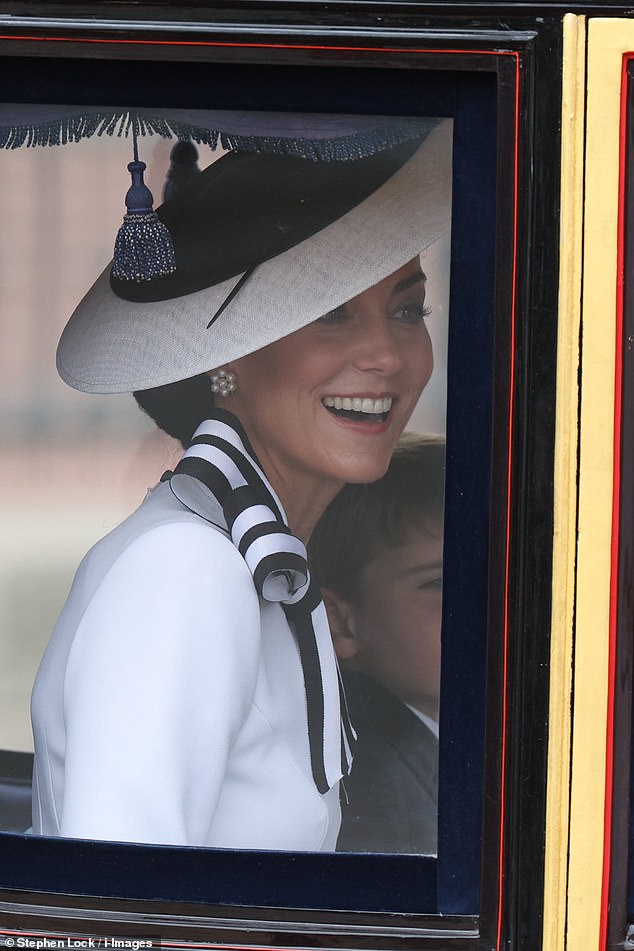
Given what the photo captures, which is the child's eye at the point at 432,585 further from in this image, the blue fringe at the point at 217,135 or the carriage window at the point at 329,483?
the blue fringe at the point at 217,135

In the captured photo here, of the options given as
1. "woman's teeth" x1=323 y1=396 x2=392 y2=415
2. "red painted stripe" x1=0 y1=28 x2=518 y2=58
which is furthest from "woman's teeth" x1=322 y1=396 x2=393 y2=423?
"red painted stripe" x1=0 y1=28 x2=518 y2=58

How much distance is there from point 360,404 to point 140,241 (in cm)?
37

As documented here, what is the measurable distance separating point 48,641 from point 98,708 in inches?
5.3

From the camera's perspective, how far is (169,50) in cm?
128

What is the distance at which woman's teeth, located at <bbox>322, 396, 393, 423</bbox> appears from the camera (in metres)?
1.38

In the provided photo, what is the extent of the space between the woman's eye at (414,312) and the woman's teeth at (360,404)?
0.11 metres

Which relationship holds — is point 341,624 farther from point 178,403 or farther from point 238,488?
point 178,403

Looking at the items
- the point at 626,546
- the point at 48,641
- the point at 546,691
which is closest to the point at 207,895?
the point at 48,641

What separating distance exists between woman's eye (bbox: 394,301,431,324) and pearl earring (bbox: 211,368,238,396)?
246 millimetres

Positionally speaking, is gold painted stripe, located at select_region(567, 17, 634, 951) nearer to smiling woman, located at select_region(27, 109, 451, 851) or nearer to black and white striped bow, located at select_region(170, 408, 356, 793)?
smiling woman, located at select_region(27, 109, 451, 851)

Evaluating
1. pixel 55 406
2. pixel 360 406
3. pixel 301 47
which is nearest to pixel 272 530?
pixel 360 406

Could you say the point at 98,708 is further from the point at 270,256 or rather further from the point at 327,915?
the point at 270,256

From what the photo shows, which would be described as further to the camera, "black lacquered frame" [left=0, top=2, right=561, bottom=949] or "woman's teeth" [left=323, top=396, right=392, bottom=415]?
"woman's teeth" [left=323, top=396, right=392, bottom=415]

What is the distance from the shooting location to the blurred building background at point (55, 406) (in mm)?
1362
